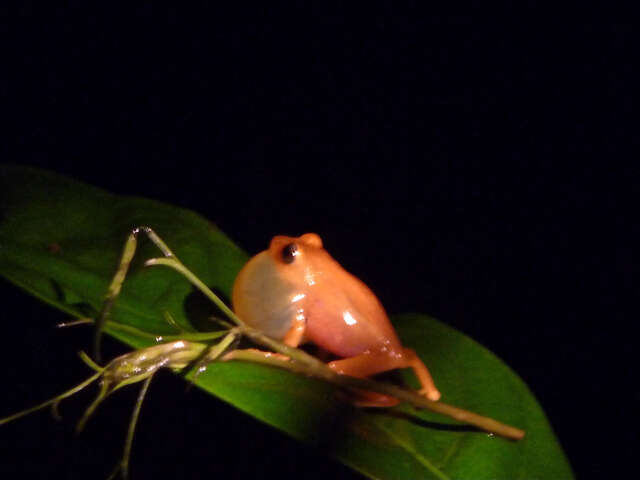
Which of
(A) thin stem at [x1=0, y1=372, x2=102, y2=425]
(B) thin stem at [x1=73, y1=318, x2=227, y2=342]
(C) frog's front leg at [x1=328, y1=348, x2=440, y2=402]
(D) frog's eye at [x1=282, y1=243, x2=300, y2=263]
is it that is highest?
(D) frog's eye at [x1=282, y1=243, x2=300, y2=263]

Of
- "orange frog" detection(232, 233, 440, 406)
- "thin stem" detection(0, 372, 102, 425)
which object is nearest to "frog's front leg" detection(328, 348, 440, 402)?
"orange frog" detection(232, 233, 440, 406)

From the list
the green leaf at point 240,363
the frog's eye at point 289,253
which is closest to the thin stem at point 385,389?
the green leaf at point 240,363

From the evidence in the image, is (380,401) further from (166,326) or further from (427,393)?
(166,326)

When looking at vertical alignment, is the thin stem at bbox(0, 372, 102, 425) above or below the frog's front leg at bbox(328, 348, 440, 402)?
below

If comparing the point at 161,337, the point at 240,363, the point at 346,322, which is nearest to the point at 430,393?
the point at 346,322

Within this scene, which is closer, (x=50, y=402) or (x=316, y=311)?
(x=50, y=402)

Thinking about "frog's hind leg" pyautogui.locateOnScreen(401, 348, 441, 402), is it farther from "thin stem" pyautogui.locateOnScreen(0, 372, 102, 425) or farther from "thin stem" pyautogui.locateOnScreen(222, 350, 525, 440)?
"thin stem" pyautogui.locateOnScreen(0, 372, 102, 425)

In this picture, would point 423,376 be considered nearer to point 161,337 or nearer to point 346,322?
point 346,322
